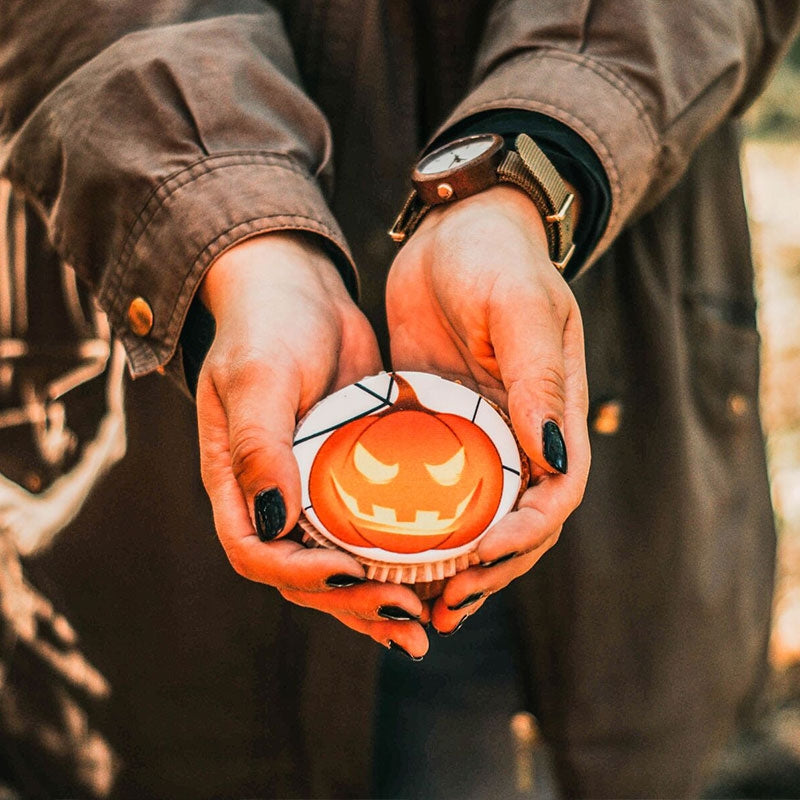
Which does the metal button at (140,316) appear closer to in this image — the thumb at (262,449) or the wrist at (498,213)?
the thumb at (262,449)

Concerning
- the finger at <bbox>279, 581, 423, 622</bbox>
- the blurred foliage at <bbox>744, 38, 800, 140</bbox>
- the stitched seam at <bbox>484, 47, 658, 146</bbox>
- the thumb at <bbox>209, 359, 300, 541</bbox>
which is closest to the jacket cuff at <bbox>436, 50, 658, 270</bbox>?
the stitched seam at <bbox>484, 47, 658, 146</bbox>

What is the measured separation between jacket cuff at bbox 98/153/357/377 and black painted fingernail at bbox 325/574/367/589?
1.25 feet

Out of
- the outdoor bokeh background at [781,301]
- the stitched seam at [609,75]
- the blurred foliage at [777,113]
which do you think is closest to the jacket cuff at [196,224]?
the stitched seam at [609,75]

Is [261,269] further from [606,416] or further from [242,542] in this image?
[606,416]

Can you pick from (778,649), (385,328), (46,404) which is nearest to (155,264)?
(385,328)

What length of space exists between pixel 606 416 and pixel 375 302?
0.42m

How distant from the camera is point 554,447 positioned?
100cm

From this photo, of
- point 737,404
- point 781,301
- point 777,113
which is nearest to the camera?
point 737,404

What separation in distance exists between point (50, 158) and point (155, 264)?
218 mm

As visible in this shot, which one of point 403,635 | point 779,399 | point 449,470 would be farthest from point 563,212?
point 779,399

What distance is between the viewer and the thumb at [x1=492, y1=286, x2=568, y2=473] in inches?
39.0

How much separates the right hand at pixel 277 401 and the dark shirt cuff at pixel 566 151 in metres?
0.29

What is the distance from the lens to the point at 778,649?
8.51ft

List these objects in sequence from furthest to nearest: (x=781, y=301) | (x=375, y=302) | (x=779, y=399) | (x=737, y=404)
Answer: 1. (x=781, y=301)
2. (x=779, y=399)
3. (x=737, y=404)
4. (x=375, y=302)
